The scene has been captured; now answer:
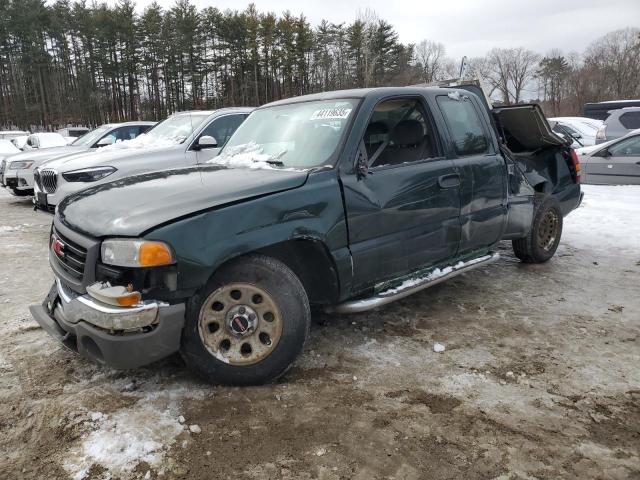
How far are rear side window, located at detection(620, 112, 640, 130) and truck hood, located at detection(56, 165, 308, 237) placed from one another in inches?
613

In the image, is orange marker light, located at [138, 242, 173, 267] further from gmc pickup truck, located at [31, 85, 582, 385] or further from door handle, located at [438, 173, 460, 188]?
door handle, located at [438, 173, 460, 188]

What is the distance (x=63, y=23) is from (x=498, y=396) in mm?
57174

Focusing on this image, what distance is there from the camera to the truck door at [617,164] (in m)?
9.80

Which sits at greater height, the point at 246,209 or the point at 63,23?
the point at 63,23

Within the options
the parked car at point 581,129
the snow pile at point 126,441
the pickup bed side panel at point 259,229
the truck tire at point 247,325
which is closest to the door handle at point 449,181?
the pickup bed side panel at point 259,229

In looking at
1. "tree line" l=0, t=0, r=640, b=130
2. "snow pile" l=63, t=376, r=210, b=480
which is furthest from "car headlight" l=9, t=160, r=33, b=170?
"tree line" l=0, t=0, r=640, b=130

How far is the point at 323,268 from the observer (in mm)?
3250

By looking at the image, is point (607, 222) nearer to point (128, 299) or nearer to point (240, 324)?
point (240, 324)

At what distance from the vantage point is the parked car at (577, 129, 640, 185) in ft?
32.2

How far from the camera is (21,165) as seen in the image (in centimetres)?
1027

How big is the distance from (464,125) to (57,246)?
3.37 metres

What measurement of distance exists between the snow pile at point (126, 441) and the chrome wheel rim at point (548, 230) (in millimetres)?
4519

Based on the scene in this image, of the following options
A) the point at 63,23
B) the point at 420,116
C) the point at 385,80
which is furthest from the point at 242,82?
the point at 420,116

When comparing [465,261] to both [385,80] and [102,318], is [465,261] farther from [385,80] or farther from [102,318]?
[385,80]
